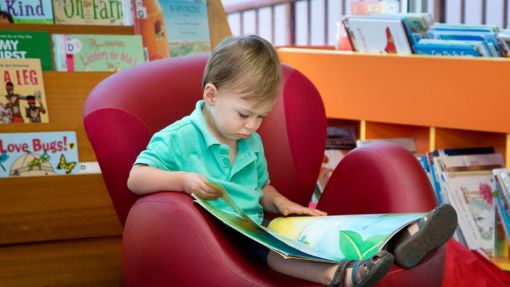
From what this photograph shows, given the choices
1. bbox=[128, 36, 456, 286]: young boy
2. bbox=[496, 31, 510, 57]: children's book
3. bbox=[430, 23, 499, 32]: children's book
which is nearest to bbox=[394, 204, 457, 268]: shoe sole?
bbox=[128, 36, 456, 286]: young boy

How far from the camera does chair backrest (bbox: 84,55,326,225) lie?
184cm

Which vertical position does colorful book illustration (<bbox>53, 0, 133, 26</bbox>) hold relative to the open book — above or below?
above

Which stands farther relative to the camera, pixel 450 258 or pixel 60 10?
pixel 450 258

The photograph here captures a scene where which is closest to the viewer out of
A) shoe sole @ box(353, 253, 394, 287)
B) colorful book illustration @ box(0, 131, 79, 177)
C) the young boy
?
shoe sole @ box(353, 253, 394, 287)

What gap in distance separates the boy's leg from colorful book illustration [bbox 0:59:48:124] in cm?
98

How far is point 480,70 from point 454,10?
1028 mm

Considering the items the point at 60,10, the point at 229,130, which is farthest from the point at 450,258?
the point at 60,10

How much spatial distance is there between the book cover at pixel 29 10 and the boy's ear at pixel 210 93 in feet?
2.63

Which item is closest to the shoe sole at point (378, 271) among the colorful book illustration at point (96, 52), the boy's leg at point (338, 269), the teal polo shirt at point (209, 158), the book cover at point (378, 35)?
the boy's leg at point (338, 269)

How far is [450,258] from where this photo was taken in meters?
2.61

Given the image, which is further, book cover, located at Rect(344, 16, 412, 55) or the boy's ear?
book cover, located at Rect(344, 16, 412, 55)

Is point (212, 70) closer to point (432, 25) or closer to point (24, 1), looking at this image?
point (24, 1)

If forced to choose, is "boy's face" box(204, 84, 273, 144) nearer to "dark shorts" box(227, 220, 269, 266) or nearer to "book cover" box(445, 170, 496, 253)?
"dark shorts" box(227, 220, 269, 266)

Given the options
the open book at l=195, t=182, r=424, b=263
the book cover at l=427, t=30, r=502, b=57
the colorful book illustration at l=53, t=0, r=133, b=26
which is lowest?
the open book at l=195, t=182, r=424, b=263
